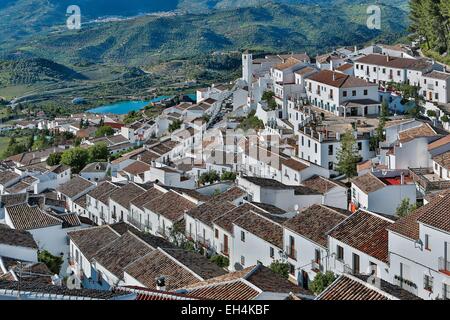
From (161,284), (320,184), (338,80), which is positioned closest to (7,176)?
(338,80)

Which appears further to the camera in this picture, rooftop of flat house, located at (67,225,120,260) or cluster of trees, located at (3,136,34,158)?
cluster of trees, located at (3,136,34,158)

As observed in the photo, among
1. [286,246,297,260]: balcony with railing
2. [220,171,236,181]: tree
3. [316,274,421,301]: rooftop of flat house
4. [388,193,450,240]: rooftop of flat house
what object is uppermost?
[316,274,421,301]: rooftop of flat house

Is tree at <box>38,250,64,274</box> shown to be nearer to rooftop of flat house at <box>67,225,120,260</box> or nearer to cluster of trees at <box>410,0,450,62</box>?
rooftop of flat house at <box>67,225,120,260</box>

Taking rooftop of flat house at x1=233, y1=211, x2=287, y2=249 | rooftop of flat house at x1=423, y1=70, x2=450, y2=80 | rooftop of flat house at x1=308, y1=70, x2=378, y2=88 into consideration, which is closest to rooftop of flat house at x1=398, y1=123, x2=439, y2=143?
rooftop of flat house at x1=308, y1=70, x2=378, y2=88

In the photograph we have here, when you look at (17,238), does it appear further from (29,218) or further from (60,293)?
(60,293)

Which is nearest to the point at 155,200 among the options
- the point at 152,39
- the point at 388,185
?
the point at 388,185

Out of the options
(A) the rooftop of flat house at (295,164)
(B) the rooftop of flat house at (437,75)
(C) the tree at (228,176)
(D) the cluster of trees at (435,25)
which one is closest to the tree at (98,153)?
(C) the tree at (228,176)
